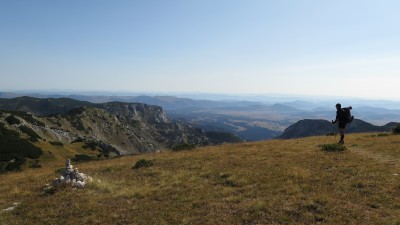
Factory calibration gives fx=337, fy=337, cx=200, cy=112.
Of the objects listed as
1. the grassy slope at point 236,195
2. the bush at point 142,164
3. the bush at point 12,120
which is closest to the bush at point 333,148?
the grassy slope at point 236,195

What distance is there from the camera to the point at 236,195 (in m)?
14.0

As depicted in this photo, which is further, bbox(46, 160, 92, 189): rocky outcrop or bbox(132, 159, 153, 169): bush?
bbox(132, 159, 153, 169): bush

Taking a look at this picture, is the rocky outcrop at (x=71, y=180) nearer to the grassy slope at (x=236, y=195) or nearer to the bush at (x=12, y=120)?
the grassy slope at (x=236, y=195)

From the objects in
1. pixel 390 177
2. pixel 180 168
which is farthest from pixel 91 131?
pixel 390 177

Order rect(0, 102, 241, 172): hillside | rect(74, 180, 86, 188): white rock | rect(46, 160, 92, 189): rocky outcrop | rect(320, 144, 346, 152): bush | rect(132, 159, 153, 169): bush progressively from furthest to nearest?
rect(0, 102, 241, 172): hillside
rect(132, 159, 153, 169): bush
rect(320, 144, 346, 152): bush
rect(46, 160, 92, 189): rocky outcrop
rect(74, 180, 86, 188): white rock

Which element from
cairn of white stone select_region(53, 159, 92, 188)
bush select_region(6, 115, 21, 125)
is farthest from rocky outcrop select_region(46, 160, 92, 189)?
bush select_region(6, 115, 21, 125)

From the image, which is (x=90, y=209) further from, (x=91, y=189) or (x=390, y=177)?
(x=390, y=177)

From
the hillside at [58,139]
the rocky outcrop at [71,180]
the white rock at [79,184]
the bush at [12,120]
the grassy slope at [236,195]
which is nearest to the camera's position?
the grassy slope at [236,195]

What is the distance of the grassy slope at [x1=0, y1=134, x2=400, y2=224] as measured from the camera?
11352 mm

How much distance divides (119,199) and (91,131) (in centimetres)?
14697

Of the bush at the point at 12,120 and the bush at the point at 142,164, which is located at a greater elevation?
the bush at the point at 142,164

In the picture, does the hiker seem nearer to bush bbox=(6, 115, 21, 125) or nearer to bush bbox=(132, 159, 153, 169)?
bush bbox=(132, 159, 153, 169)

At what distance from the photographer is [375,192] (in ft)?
42.4

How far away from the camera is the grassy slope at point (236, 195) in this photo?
1135 centimetres
